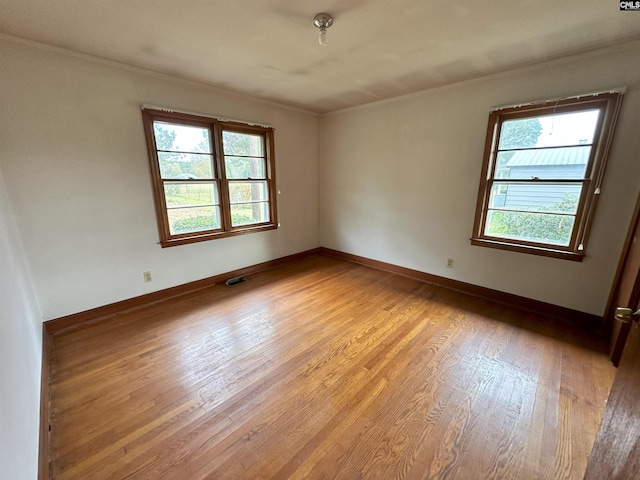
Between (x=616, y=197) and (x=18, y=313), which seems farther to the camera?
(x=616, y=197)

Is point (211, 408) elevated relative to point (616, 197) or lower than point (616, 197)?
lower

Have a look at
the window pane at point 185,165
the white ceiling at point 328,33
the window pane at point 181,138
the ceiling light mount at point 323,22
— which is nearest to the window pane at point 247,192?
the window pane at point 185,165

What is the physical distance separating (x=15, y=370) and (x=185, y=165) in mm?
2238

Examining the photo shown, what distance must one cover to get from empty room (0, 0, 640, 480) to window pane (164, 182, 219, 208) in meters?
0.02

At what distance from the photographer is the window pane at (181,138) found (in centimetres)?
272

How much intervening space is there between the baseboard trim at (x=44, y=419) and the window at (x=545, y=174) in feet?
11.9

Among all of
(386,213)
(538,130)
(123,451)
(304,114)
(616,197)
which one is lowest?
(123,451)

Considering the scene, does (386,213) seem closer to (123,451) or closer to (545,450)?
(545,450)

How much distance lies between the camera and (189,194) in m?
3.01

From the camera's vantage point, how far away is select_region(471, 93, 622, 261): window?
7.36 feet

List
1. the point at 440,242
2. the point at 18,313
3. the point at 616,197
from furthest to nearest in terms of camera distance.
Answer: the point at 440,242 → the point at 616,197 → the point at 18,313

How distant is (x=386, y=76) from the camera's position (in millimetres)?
2648

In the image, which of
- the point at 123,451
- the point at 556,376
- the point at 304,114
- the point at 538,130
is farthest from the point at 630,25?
the point at 123,451

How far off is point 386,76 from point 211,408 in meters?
3.15
